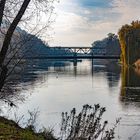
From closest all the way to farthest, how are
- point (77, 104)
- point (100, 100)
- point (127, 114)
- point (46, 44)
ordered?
point (46, 44) < point (127, 114) < point (77, 104) < point (100, 100)

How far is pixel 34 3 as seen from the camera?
23.7ft

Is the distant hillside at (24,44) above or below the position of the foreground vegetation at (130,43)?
below

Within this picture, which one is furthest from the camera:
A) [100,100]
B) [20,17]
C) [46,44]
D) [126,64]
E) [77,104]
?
[126,64]

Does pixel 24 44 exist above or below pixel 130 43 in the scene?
below

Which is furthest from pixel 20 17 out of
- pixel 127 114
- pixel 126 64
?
pixel 126 64

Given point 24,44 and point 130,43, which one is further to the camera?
point 130,43

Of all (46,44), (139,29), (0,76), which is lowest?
(0,76)

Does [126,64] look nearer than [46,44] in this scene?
No

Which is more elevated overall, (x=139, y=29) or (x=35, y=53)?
(x=139, y=29)

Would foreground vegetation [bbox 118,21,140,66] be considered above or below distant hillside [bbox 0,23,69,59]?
above

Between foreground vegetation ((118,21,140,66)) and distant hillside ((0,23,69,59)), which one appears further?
foreground vegetation ((118,21,140,66))

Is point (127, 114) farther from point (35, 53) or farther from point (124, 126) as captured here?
point (35, 53)

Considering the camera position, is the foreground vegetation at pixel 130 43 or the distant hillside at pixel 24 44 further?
the foreground vegetation at pixel 130 43

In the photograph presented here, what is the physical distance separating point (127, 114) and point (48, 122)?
21.2ft
